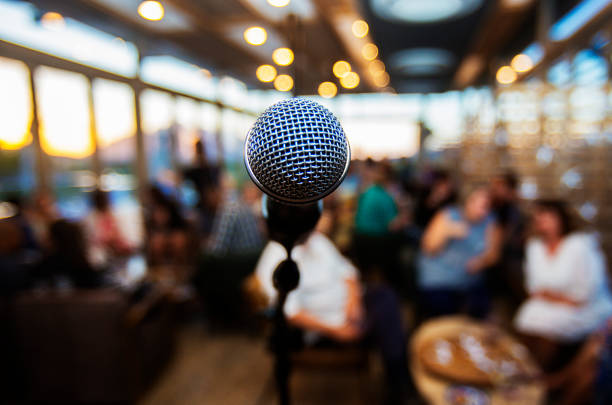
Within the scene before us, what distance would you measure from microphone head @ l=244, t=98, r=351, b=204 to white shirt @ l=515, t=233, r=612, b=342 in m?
2.65

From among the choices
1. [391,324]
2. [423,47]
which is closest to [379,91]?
[423,47]

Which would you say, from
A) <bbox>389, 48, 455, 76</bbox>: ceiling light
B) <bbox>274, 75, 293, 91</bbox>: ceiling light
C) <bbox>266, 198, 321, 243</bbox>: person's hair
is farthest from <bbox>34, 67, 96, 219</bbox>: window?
<bbox>389, 48, 455, 76</bbox>: ceiling light

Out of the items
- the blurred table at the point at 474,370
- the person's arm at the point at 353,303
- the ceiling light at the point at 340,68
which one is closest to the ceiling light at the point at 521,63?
the ceiling light at the point at 340,68

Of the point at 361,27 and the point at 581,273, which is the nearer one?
the point at 581,273

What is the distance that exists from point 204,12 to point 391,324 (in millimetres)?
4341

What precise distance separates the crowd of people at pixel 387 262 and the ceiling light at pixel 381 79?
18.2ft

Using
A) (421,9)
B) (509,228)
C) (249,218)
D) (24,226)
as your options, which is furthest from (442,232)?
(24,226)

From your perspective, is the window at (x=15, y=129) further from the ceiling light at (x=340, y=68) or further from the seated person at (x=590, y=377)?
the ceiling light at (x=340, y=68)

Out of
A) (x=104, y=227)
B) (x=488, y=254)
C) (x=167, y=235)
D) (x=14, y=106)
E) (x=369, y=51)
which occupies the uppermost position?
(x=369, y=51)

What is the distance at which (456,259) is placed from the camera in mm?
2836

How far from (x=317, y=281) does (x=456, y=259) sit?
143cm

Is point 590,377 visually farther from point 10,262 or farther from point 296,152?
point 10,262

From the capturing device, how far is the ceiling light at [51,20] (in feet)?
10.0

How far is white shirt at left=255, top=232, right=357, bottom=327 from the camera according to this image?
1.90 m
